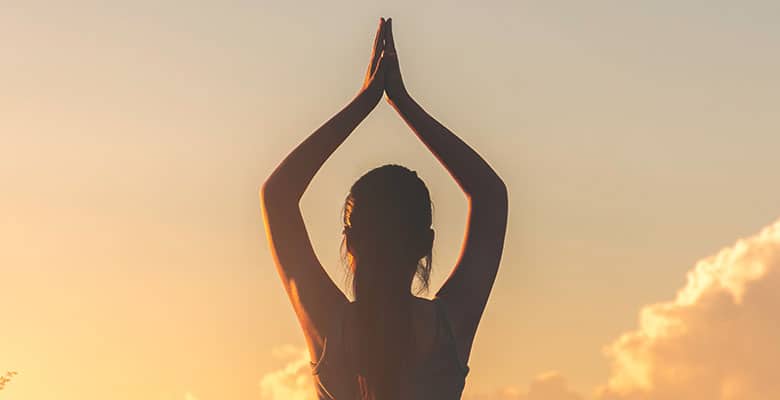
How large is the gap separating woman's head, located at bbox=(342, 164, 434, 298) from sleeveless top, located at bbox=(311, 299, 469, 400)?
26cm

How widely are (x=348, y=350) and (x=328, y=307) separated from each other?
25cm

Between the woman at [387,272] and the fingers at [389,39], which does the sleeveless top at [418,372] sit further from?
the fingers at [389,39]

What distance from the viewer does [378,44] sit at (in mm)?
8133

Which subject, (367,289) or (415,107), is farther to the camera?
(415,107)

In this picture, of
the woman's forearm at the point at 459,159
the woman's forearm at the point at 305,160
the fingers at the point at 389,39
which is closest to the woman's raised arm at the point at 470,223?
the woman's forearm at the point at 459,159

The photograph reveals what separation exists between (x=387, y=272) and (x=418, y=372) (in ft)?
1.84

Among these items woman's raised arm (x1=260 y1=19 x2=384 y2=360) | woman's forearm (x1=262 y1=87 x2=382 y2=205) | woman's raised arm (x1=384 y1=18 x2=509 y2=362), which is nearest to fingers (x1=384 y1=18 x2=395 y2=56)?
woman's raised arm (x1=384 y1=18 x2=509 y2=362)

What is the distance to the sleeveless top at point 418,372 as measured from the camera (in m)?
6.82

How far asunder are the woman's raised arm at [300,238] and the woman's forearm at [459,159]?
1.67 feet

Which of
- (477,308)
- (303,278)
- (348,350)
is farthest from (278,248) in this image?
(477,308)

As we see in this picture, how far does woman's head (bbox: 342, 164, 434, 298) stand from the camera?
665cm

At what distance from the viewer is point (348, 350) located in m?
6.84

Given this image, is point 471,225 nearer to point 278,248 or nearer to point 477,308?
point 477,308

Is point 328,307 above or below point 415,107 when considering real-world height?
below
